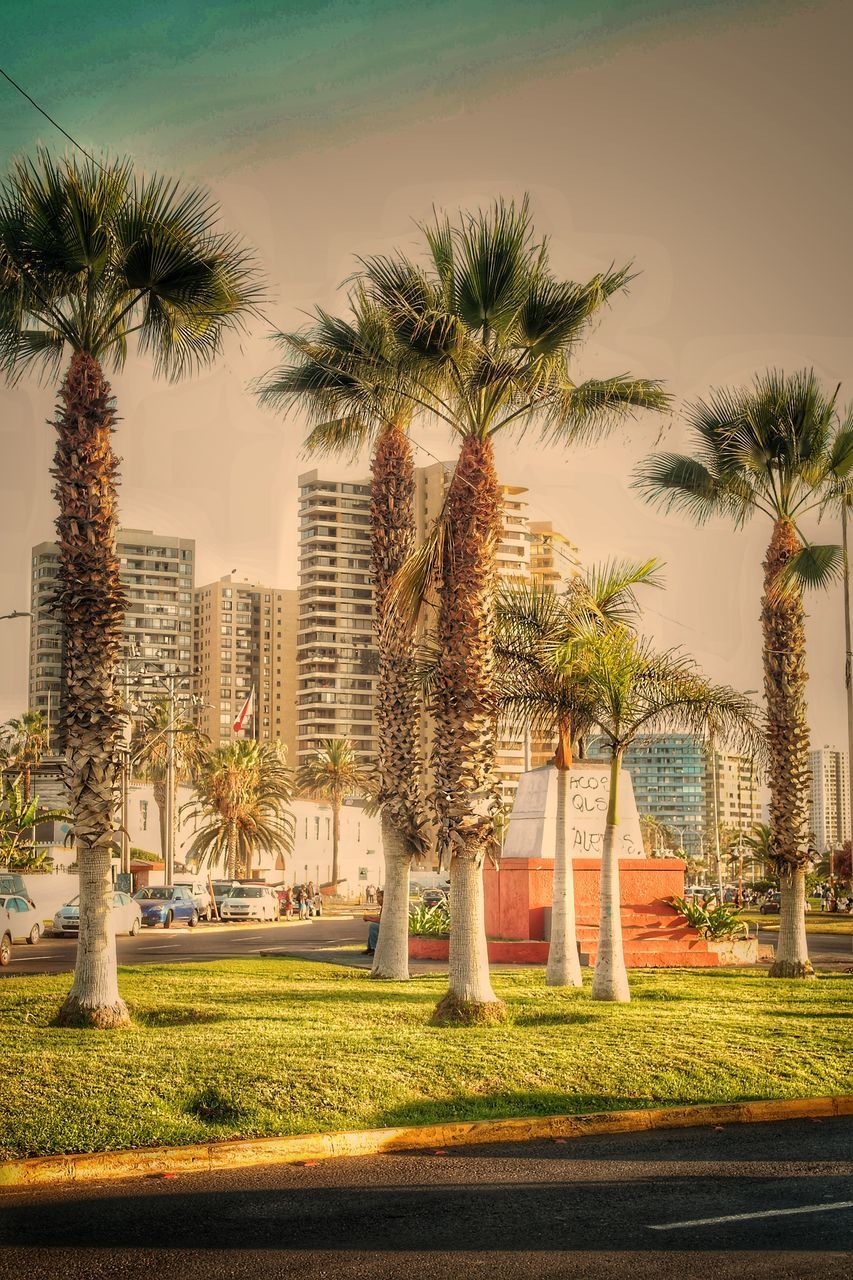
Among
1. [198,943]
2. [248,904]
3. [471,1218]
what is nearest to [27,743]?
[248,904]

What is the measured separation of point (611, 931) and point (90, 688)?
8407 mm

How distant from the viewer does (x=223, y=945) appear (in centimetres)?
3681

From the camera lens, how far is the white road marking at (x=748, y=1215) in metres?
8.55

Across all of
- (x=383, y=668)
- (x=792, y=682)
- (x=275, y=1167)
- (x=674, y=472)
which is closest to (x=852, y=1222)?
(x=275, y=1167)

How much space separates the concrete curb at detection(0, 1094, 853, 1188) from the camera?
988cm

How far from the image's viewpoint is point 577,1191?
31.6 ft

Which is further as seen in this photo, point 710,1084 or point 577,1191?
point 710,1084

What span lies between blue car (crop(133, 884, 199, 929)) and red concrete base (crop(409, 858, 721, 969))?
23886mm

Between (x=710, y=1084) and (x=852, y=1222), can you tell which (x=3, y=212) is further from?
(x=852, y=1222)

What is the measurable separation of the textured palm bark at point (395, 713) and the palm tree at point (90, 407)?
695 cm

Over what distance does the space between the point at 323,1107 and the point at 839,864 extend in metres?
74.9

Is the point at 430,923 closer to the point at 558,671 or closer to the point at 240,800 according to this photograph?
the point at 558,671

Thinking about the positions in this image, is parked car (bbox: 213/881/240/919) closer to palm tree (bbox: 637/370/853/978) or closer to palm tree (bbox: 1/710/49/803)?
palm tree (bbox: 1/710/49/803)

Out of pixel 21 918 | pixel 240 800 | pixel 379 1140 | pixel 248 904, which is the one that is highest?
pixel 240 800
